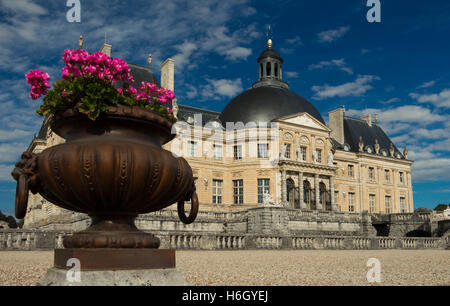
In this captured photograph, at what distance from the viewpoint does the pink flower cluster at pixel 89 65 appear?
4.64 m

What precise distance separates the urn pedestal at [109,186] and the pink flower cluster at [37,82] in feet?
1.49

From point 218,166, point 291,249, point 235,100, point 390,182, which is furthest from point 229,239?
point 390,182

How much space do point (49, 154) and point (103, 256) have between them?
121 cm

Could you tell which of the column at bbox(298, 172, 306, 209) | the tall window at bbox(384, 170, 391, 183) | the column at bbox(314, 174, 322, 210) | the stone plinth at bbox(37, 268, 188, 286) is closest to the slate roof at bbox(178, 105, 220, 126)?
the column at bbox(298, 172, 306, 209)

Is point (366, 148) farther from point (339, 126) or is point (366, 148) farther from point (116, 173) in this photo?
point (116, 173)

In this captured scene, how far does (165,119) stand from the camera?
488 cm

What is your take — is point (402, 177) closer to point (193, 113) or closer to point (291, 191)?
point (291, 191)

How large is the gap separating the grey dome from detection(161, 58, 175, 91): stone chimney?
616 centimetres

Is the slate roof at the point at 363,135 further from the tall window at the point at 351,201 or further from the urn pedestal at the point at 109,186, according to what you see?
the urn pedestal at the point at 109,186

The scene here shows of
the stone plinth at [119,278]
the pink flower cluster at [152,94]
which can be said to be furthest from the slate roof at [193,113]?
the stone plinth at [119,278]

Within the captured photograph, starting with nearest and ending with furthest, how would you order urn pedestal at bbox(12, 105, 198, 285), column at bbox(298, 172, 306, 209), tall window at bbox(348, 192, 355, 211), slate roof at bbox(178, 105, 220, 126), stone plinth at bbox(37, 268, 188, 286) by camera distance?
stone plinth at bbox(37, 268, 188, 286) → urn pedestal at bbox(12, 105, 198, 285) → column at bbox(298, 172, 306, 209) → slate roof at bbox(178, 105, 220, 126) → tall window at bbox(348, 192, 355, 211)

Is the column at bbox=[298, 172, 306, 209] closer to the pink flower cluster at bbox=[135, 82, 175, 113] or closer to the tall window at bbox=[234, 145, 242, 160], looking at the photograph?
the tall window at bbox=[234, 145, 242, 160]

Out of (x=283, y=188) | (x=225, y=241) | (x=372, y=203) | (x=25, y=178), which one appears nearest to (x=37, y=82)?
(x=25, y=178)

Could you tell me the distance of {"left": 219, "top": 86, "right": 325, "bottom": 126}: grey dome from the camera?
36500 mm
